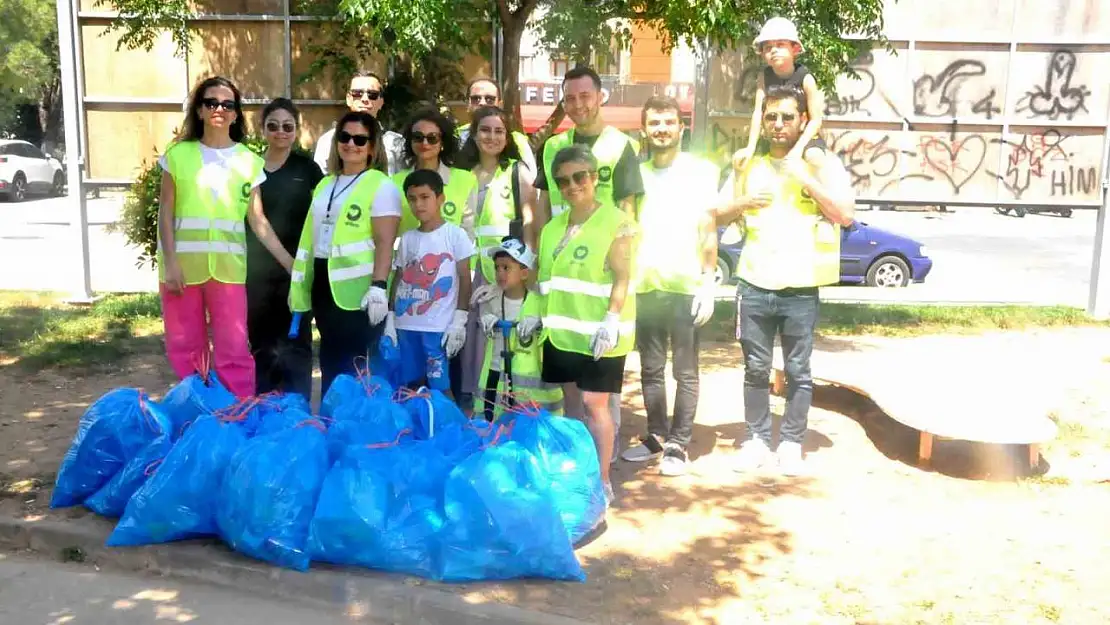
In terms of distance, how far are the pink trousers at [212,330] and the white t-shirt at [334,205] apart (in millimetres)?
589

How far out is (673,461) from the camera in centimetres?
531

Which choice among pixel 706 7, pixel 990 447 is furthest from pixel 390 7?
pixel 990 447

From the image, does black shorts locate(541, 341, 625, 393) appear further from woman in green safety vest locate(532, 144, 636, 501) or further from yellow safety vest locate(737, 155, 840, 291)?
yellow safety vest locate(737, 155, 840, 291)

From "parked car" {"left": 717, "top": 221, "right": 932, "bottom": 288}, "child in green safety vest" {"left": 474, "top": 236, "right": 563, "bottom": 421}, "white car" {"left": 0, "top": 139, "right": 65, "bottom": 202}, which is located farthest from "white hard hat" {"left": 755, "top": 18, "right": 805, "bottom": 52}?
"white car" {"left": 0, "top": 139, "right": 65, "bottom": 202}

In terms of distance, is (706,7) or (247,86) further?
(247,86)

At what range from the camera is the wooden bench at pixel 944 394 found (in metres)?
5.41

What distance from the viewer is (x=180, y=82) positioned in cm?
941

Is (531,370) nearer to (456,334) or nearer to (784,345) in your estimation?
(456,334)

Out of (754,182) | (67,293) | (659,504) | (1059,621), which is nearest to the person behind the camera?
(1059,621)

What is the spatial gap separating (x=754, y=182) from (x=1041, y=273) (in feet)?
42.4

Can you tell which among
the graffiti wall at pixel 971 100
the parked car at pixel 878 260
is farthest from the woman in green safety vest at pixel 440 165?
the parked car at pixel 878 260

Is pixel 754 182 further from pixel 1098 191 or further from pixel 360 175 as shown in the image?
pixel 1098 191

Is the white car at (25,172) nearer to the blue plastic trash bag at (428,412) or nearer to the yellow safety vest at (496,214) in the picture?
the yellow safety vest at (496,214)

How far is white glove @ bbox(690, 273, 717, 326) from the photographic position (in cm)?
512
